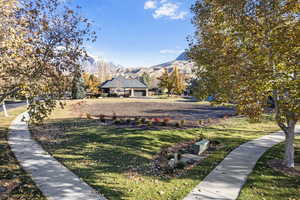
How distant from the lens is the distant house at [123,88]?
60781 mm

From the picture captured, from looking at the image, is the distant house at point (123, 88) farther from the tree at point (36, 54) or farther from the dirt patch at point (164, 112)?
the tree at point (36, 54)

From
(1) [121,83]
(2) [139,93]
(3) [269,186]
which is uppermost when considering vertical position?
(1) [121,83]

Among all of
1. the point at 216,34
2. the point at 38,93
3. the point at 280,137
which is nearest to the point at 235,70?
the point at 216,34

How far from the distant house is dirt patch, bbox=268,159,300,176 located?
5394 cm

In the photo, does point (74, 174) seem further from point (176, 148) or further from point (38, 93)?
point (176, 148)

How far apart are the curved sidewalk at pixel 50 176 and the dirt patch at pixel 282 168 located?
23.9 ft

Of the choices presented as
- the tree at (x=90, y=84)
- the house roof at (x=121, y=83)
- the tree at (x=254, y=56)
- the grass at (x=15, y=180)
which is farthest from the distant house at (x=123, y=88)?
the tree at (x=254, y=56)

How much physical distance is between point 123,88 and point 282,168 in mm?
56269

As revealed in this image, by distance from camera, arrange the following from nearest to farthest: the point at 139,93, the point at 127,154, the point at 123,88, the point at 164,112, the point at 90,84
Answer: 1. the point at 127,154
2. the point at 164,112
3. the point at 90,84
4. the point at 123,88
5. the point at 139,93

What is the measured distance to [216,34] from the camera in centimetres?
828

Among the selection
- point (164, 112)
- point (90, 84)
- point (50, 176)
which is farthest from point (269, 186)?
point (90, 84)

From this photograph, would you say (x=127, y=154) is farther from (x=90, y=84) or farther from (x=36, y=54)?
(x=90, y=84)

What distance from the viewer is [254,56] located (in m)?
6.47

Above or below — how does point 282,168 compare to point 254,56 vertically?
below
